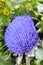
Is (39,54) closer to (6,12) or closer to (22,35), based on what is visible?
(22,35)

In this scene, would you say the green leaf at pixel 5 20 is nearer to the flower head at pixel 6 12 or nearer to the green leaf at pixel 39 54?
the flower head at pixel 6 12

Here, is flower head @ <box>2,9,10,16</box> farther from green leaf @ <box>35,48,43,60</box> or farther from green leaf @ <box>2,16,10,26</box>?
green leaf @ <box>35,48,43,60</box>

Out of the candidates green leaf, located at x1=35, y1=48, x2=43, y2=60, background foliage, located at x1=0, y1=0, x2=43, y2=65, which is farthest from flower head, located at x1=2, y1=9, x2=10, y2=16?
green leaf, located at x1=35, y1=48, x2=43, y2=60

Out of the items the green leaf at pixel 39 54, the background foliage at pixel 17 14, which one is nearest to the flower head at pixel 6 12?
the background foliage at pixel 17 14

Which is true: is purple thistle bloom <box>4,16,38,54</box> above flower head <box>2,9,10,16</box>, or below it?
below

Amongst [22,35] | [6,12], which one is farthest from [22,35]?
[6,12]

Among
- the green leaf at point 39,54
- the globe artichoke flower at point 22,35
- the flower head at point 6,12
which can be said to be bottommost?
the green leaf at point 39,54

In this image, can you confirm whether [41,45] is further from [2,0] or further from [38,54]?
[2,0]
